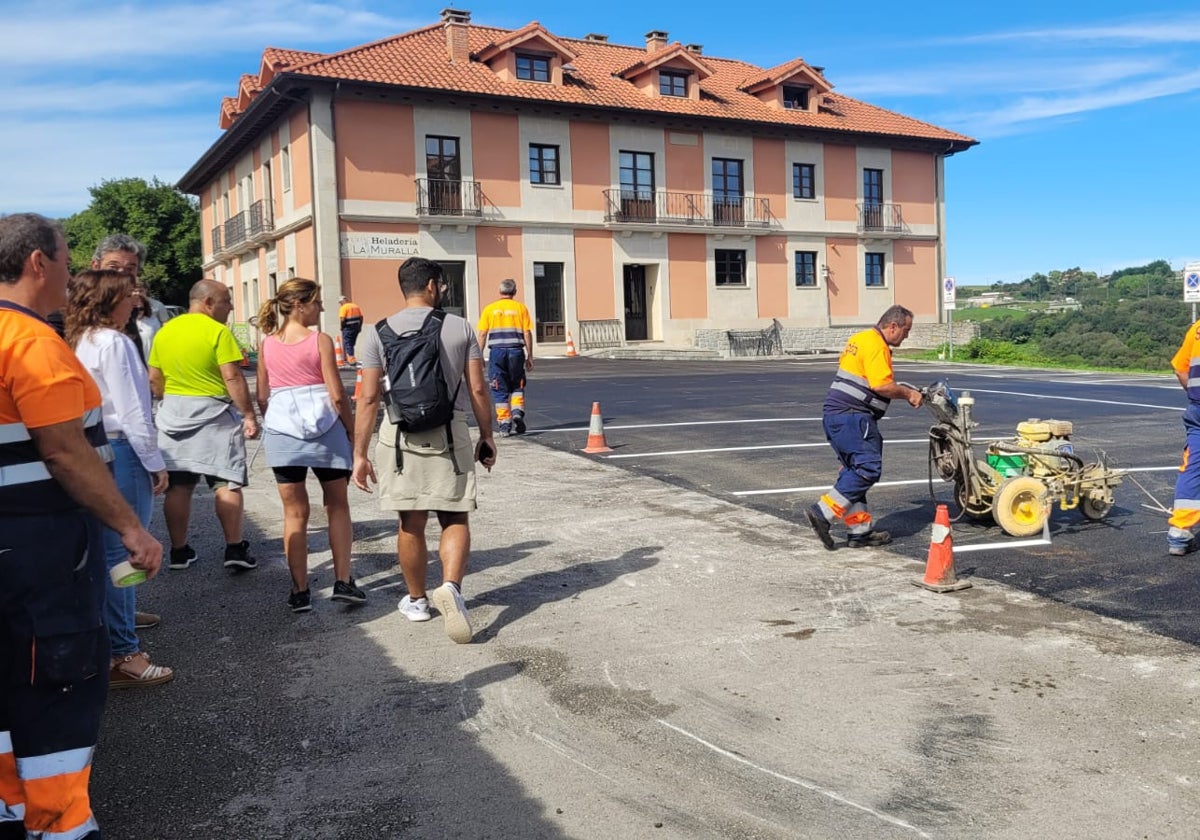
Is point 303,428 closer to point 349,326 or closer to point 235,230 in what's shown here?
point 349,326

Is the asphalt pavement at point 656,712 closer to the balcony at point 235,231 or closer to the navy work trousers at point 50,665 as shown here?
the navy work trousers at point 50,665

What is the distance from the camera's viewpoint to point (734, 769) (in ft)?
12.2

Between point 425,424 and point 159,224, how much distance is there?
53358 millimetres

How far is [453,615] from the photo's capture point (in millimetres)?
5066

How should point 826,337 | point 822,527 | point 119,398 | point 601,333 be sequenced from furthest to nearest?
point 826,337 → point 601,333 → point 822,527 → point 119,398

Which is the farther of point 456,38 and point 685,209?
point 685,209

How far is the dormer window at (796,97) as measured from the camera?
3884cm

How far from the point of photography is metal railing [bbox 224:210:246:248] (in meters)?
38.1

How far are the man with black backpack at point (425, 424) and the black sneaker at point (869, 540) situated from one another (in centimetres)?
290

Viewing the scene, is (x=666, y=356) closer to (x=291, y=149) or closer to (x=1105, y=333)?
(x=291, y=149)

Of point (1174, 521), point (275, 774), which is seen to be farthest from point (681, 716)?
point (1174, 521)

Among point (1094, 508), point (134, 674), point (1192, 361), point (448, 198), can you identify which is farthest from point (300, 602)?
point (448, 198)

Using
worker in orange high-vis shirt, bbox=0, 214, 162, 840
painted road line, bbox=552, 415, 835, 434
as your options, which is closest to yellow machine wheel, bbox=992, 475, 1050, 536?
worker in orange high-vis shirt, bbox=0, 214, 162, 840

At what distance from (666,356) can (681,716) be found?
27377 mm
